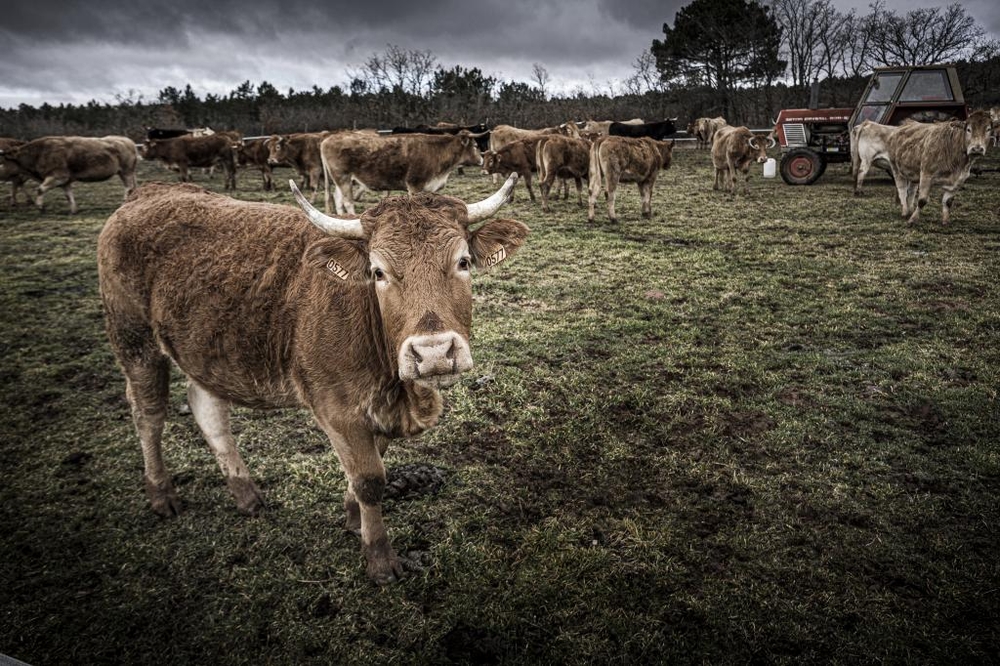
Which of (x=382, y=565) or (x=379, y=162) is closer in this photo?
(x=382, y=565)

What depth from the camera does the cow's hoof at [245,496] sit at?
129 inches

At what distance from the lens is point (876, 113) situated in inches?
560

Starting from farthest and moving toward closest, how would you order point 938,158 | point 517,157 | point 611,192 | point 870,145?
point 517,157 → point 870,145 → point 611,192 → point 938,158

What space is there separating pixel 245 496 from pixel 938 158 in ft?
40.4

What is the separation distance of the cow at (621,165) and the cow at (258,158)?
1142 centimetres

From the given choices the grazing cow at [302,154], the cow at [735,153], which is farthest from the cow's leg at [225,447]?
the cow at [735,153]

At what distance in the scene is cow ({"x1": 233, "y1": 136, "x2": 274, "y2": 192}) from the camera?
1728cm

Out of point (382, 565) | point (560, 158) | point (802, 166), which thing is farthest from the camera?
point (802, 166)

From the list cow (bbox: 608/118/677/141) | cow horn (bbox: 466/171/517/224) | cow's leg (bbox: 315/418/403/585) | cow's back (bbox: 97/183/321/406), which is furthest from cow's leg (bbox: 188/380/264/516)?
cow (bbox: 608/118/677/141)

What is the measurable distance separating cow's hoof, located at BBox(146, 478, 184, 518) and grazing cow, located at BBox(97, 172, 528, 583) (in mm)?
768

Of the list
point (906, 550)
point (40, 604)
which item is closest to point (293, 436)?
point (40, 604)

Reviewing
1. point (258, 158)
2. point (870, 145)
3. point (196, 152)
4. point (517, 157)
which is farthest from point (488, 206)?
point (196, 152)

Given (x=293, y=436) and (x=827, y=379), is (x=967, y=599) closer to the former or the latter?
(x=827, y=379)

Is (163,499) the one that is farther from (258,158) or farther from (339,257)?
(258,158)
